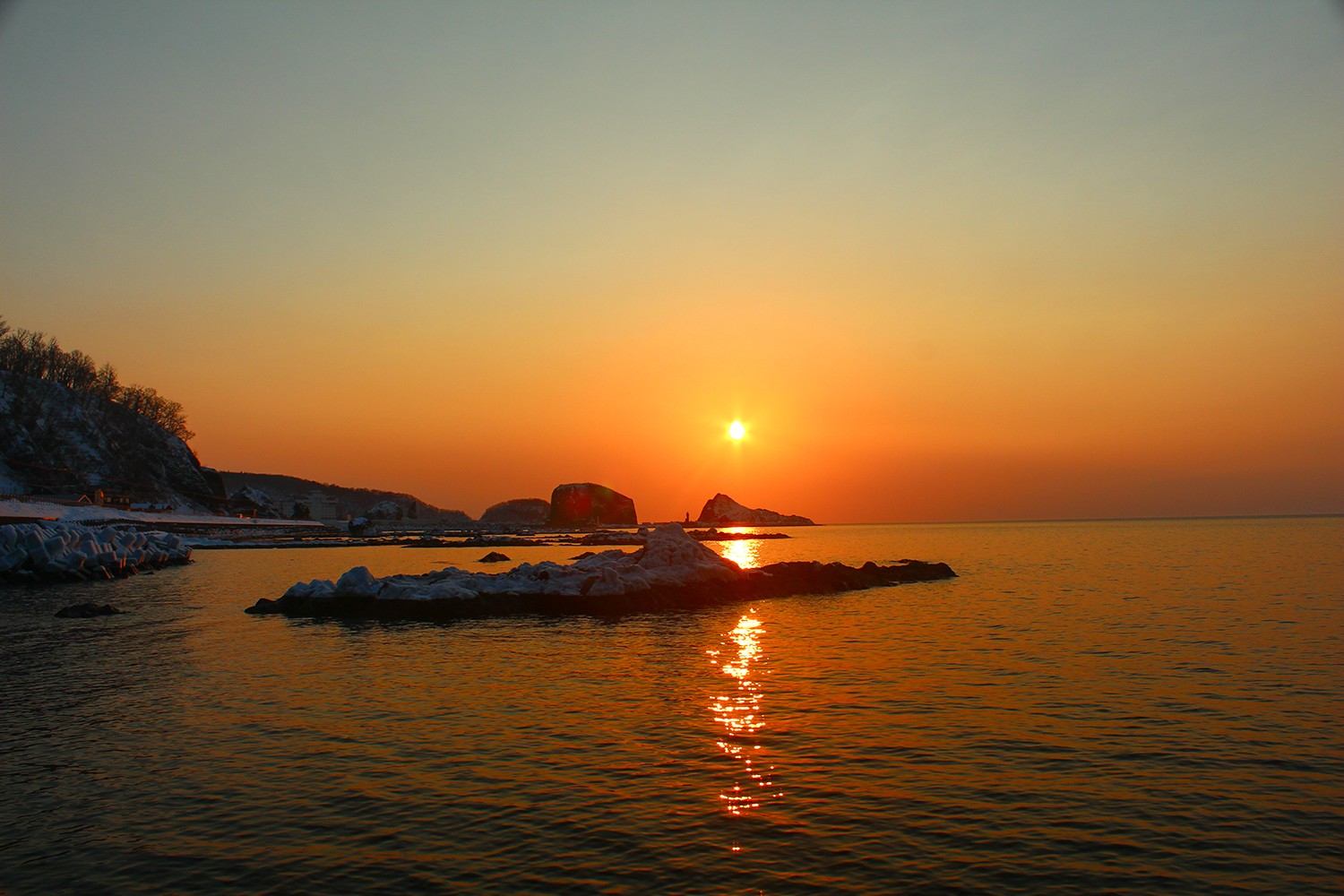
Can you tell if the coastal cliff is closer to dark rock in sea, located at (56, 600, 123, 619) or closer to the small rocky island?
dark rock in sea, located at (56, 600, 123, 619)

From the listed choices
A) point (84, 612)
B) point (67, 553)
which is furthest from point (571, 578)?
point (67, 553)

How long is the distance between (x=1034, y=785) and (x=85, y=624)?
124 feet

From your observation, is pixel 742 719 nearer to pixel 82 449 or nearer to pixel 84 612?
pixel 84 612

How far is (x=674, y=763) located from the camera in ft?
49.0

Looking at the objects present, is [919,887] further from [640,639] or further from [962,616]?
[962,616]

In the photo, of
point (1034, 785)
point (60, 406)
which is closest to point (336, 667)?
point (1034, 785)

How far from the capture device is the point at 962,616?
38.4 metres

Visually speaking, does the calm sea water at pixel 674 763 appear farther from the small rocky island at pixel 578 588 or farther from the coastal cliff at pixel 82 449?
the coastal cliff at pixel 82 449

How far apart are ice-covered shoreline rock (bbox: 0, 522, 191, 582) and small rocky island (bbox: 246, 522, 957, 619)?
28.9 metres

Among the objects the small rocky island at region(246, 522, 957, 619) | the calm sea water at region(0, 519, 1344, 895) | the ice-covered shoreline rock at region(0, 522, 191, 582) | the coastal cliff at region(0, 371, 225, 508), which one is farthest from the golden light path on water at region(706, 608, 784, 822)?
the coastal cliff at region(0, 371, 225, 508)

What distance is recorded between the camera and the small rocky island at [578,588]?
39125 millimetres

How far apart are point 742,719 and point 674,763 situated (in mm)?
3740

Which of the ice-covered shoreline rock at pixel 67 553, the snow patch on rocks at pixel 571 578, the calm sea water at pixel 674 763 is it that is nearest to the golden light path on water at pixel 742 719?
the calm sea water at pixel 674 763

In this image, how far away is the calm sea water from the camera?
1054 cm
